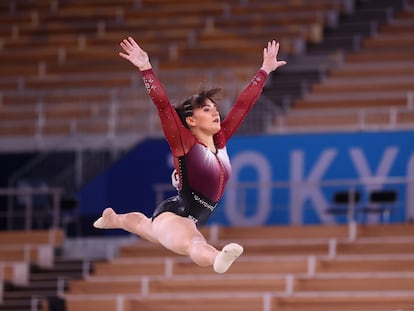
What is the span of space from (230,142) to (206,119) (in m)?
6.35

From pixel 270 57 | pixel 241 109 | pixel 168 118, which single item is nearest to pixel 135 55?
pixel 168 118

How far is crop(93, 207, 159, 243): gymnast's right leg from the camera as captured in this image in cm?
830

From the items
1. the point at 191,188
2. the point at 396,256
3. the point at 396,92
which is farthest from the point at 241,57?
the point at 191,188

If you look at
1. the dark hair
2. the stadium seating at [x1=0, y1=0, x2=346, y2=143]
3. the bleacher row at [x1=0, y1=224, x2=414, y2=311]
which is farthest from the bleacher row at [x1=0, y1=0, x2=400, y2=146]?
the dark hair

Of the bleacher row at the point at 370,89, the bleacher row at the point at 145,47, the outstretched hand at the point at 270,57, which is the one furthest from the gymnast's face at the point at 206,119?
the bleacher row at the point at 145,47

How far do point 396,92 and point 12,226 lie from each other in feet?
15.5

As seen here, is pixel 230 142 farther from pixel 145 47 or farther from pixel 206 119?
pixel 206 119

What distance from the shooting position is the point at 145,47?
17500 millimetres

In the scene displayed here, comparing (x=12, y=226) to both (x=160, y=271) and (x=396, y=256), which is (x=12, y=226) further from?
(x=396, y=256)

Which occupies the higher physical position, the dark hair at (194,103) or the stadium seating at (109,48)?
the stadium seating at (109,48)

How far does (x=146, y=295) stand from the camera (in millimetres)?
13070

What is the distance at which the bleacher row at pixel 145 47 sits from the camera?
1585 centimetres

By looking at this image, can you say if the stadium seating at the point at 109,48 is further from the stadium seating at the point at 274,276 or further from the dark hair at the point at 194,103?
the dark hair at the point at 194,103

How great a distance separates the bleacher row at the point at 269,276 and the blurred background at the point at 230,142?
2cm
